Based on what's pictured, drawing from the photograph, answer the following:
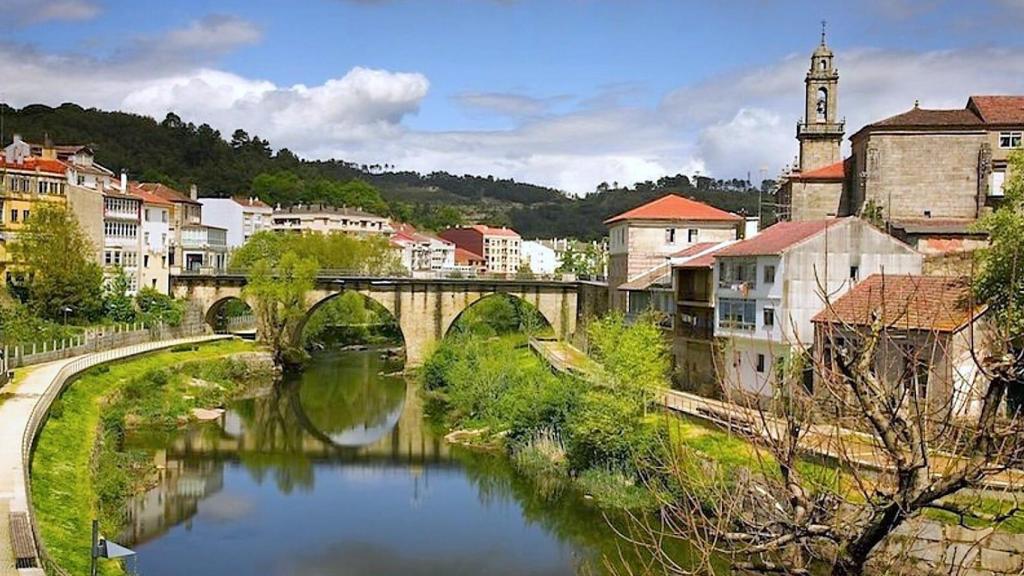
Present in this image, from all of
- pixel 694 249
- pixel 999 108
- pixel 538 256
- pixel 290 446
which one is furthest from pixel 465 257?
pixel 290 446

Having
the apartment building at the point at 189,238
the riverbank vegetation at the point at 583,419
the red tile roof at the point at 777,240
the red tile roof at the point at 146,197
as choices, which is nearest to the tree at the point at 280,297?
the red tile roof at the point at 146,197

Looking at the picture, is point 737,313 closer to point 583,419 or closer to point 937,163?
point 583,419

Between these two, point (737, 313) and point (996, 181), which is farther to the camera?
point (996, 181)

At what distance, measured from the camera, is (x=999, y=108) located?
4550cm

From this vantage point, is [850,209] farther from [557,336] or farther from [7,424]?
[7,424]

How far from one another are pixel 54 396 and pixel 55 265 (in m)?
17.9

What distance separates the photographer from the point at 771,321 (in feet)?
113

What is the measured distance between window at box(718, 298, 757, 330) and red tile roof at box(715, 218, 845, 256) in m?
1.66

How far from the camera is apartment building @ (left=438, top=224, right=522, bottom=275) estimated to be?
140625mm

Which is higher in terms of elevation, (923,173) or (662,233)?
(923,173)

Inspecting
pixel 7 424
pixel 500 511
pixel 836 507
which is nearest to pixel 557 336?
pixel 500 511

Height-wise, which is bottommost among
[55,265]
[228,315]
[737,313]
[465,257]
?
[228,315]

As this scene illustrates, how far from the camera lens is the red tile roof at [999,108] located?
44.7m

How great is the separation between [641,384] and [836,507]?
24065 mm
